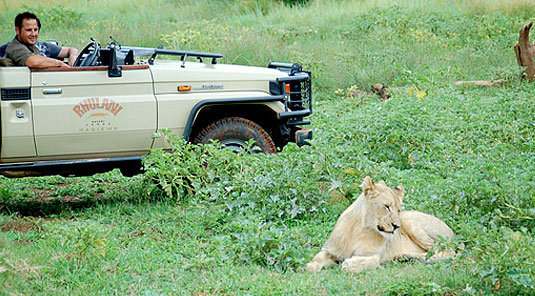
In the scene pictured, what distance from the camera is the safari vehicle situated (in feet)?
22.0

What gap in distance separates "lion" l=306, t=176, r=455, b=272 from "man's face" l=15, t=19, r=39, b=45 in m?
4.12

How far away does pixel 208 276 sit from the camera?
5.06 metres

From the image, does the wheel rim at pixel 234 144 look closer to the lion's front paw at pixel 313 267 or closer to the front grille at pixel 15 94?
the front grille at pixel 15 94

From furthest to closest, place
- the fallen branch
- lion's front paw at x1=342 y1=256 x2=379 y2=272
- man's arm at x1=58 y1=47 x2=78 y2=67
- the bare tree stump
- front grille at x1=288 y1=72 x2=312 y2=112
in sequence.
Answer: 1. the fallen branch
2. the bare tree stump
3. man's arm at x1=58 y1=47 x2=78 y2=67
4. front grille at x1=288 y1=72 x2=312 y2=112
5. lion's front paw at x1=342 y1=256 x2=379 y2=272

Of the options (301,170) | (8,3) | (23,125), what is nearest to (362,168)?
(301,170)

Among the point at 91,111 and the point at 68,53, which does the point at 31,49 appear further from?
the point at 91,111

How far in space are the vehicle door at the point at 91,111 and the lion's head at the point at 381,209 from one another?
9.00 ft

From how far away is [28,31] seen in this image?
7449mm

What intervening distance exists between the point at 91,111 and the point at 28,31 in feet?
4.49

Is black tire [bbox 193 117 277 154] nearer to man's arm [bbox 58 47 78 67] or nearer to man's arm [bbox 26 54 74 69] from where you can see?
man's arm [bbox 26 54 74 69]

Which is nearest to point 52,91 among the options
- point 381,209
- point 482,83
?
point 381,209

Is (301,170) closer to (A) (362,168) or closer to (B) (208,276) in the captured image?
(A) (362,168)

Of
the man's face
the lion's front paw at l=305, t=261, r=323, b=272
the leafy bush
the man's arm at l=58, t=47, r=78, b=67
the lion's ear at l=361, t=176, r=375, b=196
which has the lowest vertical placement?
the lion's front paw at l=305, t=261, r=323, b=272

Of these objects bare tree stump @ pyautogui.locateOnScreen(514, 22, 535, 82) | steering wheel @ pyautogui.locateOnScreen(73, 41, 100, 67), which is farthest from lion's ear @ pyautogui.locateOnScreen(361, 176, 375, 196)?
bare tree stump @ pyautogui.locateOnScreen(514, 22, 535, 82)
